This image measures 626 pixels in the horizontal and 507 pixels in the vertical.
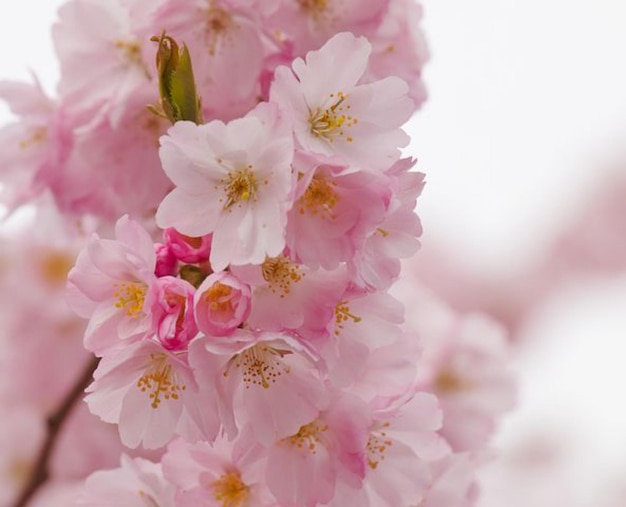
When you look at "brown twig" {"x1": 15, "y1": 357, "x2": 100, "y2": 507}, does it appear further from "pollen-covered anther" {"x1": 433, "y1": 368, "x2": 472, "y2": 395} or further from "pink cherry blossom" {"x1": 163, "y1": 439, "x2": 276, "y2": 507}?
"pollen-covered anther" {"x1": 433, "y1": 368, "x2": 472, "y2": 395}

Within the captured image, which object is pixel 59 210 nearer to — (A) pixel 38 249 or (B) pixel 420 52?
(B) pixel 420 52

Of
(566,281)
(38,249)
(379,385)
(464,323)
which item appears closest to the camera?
(379,385)

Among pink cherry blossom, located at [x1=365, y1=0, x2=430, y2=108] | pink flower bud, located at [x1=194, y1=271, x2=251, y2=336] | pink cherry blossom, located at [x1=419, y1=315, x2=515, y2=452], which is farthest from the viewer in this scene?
pink cherry blossom, located at [x1=419, y1=315, x2=515, y2=452]

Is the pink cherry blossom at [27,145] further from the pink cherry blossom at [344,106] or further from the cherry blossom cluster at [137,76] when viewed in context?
the pink cherry blossom at [344,106]

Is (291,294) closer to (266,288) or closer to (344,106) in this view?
(266,288)

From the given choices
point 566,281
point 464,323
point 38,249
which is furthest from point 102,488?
point 566,281

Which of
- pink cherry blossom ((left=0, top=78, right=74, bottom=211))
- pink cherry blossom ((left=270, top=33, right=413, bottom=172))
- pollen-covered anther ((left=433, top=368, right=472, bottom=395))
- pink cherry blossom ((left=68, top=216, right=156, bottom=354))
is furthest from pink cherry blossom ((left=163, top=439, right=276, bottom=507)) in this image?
pollen-covered anther ((left=433, top=368, right=472, bottom=395))
